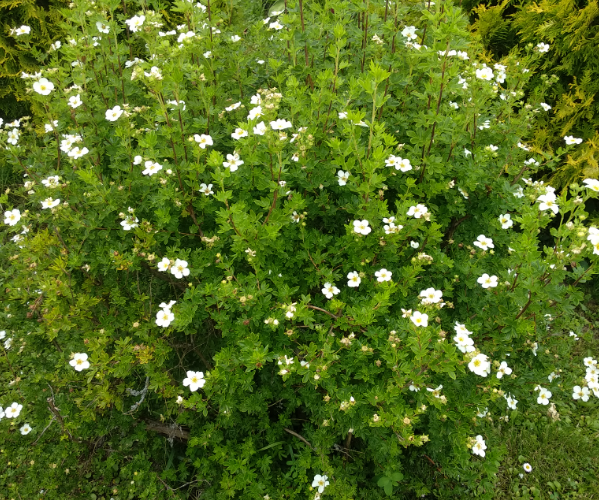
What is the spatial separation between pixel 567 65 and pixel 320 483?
4244 millimetres

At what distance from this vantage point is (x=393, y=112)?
272 centimetres

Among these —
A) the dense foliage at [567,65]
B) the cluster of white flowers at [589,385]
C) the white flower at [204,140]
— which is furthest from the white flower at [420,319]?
the dense foliage at [567,65]

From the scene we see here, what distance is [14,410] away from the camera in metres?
2.78

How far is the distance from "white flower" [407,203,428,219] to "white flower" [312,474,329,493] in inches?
59.7

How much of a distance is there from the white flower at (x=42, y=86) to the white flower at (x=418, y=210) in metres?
2.10

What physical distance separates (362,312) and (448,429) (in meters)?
0.90

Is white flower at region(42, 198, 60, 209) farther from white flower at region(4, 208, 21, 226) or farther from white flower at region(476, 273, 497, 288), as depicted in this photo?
white flower at region(476, 273, 497, 288)

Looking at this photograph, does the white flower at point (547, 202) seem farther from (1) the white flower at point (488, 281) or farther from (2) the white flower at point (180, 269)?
(2) the white flower at point (180, 269)

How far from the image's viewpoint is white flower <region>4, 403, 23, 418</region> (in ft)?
9.00

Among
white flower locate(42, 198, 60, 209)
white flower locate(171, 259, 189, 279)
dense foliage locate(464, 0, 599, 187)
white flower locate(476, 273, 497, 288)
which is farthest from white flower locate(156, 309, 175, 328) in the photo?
dense foliage locate(464, 0, 599, 187)

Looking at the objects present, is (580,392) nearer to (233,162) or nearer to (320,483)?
(320,483)

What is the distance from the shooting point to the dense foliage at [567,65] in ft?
13.2

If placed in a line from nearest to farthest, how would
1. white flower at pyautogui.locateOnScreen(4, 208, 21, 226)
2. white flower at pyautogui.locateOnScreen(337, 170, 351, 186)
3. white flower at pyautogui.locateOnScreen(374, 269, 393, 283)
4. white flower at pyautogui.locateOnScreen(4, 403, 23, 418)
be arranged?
white flower at pyautogui.locateOnScreen(374, 269, 393, 283) < white flower at pyautogui.locateOnScreen(337, 170, 351, 186) < white flower at pyautogui.locateOnScreen(4, 208, 21, 226) < white flower at pyautogui.locateOnScreen(4, 403, 23, 418)

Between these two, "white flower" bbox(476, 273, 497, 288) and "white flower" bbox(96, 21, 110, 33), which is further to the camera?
"white flower" bbox(96, 21, 110, 33)
